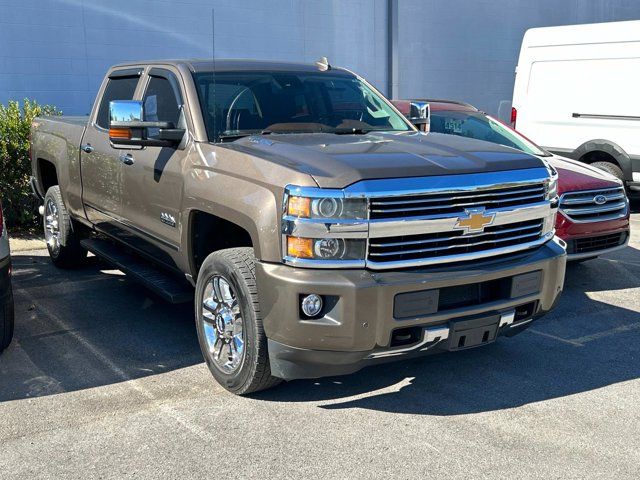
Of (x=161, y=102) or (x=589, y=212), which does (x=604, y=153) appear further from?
(x=161, y=102)

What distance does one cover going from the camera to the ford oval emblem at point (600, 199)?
269 inches

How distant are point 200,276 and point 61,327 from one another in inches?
69.2

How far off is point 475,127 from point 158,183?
172 inches

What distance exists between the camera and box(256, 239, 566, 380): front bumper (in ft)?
12.0

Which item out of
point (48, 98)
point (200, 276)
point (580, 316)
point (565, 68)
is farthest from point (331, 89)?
point (48, 98)

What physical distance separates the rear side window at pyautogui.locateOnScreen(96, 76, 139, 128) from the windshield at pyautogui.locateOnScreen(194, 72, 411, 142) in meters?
1.07

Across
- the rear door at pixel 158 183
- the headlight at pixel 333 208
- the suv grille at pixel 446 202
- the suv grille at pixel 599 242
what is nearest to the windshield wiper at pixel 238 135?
the rear door at pixel 158 183

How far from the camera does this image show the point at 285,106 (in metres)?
5.10

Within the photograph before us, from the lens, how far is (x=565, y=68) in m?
10.5

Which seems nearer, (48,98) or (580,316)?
(580,316)

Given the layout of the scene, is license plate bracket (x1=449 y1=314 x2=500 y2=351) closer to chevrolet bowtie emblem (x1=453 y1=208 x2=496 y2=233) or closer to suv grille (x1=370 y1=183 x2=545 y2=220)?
chevrolet bowtie emblem (x1=453 y1=208 x2=496 y2=233)

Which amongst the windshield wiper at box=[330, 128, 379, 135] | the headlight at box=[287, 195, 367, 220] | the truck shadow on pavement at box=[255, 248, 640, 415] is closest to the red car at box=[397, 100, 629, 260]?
the truck shadow on pavement at box=[255, 248, 640, 415]

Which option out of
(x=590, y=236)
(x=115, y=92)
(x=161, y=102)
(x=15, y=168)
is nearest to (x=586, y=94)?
(x=590, y=236)

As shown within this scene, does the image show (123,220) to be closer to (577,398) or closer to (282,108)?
(282,108)
